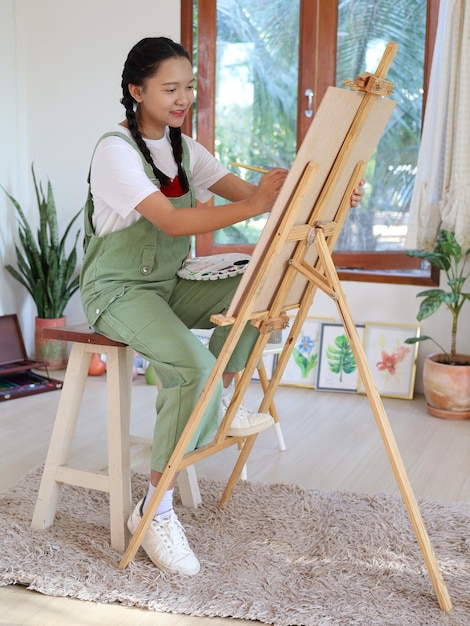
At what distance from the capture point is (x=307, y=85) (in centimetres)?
412

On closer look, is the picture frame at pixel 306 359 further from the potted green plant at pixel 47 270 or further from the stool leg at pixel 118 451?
the stool leg at pixel 118 451

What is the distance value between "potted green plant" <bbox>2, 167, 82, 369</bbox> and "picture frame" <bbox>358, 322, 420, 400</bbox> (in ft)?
5.03

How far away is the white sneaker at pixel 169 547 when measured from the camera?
2.20 metres

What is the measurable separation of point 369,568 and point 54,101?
322 centimetres

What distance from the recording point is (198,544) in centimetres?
239

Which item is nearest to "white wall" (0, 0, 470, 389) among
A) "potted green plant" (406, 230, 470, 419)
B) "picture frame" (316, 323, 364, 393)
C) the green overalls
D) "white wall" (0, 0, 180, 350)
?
"white wall" (0, 0, 180, 350)

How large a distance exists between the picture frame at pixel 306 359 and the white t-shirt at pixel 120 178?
6.10 ft

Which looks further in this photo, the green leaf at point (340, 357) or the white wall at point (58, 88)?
the white wall at point (58, 88)

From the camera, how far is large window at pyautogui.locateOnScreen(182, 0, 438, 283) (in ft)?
13.2

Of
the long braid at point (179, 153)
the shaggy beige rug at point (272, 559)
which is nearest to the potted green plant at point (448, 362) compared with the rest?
the shaggy beige rug at point (272, 559)

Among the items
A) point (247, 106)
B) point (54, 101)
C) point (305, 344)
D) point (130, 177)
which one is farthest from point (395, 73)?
point (130, 177)

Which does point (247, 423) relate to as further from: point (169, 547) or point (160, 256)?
point (160, 256)

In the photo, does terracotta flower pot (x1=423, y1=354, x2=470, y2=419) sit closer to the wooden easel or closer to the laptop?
the wooden easel

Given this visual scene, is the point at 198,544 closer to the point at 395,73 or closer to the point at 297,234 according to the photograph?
the point at 297,234
